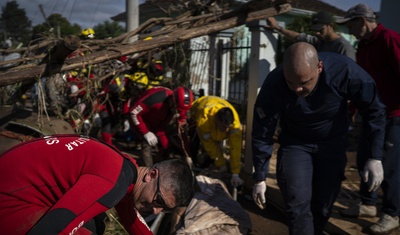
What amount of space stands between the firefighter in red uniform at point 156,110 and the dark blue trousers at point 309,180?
193 cm

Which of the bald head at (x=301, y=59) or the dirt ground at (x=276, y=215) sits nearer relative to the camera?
the bald head at (x=301, y=59)

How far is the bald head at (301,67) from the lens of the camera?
2496mm

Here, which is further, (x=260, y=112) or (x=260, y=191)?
(x=260, y=191)

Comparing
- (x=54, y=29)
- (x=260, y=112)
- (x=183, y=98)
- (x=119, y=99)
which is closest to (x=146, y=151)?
(x=183, y=98)

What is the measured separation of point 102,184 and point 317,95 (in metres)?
1.78

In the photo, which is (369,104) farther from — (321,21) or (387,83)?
(321,21)

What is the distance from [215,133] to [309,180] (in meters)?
1.78

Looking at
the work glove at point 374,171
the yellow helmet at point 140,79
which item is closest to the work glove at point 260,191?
the work glove at point 374,171

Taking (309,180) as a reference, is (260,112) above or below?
above

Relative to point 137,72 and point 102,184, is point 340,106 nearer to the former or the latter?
point 102,184

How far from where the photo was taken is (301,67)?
249 cm

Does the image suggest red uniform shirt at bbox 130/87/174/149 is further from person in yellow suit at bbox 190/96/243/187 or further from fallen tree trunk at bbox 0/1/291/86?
fallen tree trunk at bbox 0/1/291/86

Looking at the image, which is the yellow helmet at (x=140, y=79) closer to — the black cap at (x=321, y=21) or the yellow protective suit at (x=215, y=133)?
the yellow protective suit at (x=215, y=133)

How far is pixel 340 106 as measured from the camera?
111 inches
